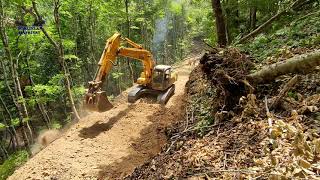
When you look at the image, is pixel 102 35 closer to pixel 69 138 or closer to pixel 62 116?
pixel 62 116

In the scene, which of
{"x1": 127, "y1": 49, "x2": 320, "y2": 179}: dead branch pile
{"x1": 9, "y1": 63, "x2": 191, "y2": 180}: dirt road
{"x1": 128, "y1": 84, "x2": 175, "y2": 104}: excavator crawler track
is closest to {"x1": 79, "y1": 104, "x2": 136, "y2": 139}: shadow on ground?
{"x1": 9, "y1": 63, "x2": 191, "y2": 180}: dirt road

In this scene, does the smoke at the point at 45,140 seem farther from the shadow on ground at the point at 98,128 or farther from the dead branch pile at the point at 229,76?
the dead branch pile at the point at 229,76

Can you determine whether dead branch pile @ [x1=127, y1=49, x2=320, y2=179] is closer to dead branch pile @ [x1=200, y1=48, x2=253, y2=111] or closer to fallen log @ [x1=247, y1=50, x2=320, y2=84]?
dead branch pile @ [x1=200, y1=48, x2=253, y2=111]

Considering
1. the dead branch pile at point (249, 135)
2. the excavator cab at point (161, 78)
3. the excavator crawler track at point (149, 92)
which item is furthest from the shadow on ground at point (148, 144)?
the dead branch pile at point (249, 135)

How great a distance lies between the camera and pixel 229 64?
568 cm

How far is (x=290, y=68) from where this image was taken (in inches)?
178

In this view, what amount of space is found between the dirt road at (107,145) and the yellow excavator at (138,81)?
56 cm

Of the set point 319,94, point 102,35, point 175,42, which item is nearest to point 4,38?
point 319,94

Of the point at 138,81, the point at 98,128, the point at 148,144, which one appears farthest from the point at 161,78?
the point at 148,144

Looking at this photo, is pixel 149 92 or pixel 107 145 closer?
pixel 107 145

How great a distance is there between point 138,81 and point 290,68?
10188 millimetres

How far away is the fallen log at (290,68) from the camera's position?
4.16m

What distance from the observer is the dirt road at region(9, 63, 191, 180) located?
929cm

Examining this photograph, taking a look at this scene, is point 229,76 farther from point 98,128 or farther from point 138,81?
point 138,81
